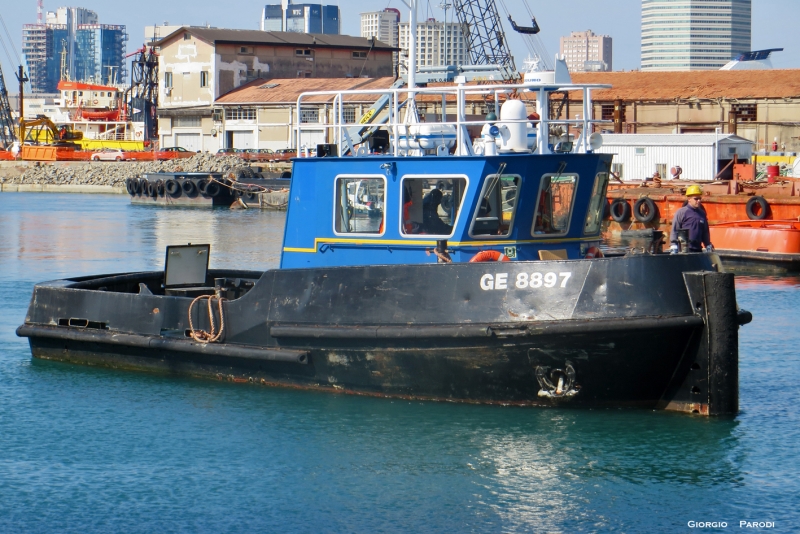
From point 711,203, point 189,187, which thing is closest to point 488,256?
point 711,203

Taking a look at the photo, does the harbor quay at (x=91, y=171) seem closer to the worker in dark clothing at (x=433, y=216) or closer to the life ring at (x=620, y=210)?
the life ring at (x=620, y=210)

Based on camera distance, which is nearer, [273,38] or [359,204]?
[359,204]

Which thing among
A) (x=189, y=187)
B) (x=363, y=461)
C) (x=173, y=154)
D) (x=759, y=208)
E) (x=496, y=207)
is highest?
(x=173, y=154)

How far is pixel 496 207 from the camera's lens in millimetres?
9195

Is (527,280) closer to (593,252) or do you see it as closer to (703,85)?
(593,252)

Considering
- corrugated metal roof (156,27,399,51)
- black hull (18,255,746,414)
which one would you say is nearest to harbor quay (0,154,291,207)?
corrugated metal roof (156,27,399,51)

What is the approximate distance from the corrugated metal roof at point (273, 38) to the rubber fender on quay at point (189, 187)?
82.4ft

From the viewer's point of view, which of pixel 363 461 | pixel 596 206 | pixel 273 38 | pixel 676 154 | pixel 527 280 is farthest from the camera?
pixel 273 38

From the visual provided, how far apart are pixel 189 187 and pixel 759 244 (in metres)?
30.3

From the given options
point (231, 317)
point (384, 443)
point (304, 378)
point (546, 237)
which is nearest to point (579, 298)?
point (546, 237)

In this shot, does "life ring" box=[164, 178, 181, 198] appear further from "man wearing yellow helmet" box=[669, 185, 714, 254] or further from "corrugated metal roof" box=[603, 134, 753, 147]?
"man wearing yellow helmet" box=[669, 185, 714, 254]

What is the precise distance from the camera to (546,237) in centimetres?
949

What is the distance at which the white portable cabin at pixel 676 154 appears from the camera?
37.6 m

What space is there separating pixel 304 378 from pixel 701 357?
3483 millimetres
